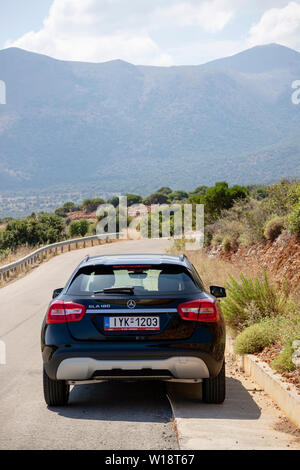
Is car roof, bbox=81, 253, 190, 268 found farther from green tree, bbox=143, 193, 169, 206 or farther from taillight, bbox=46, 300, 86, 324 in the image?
green tree, bbox=143, 193, 169, 206

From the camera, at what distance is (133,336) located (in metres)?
6.64

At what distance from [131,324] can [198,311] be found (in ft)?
2.29

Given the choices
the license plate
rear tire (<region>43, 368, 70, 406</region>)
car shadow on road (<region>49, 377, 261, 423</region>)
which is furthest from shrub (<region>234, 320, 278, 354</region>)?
rear tire (<region>43, 368, 70, 406</region>)

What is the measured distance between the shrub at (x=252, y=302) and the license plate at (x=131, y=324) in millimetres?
3912

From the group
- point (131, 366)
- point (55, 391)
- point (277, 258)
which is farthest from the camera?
point (277, 258)

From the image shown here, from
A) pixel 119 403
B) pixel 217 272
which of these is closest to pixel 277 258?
pixel 217 272

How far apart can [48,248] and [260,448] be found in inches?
1139

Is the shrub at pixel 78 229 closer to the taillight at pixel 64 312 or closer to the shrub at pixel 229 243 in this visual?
the shrub at pixel 229 243

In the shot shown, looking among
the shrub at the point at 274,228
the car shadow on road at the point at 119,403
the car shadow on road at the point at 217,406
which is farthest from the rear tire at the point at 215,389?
the shrub at the point at 274,228

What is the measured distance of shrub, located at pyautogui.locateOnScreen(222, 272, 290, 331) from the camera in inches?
413

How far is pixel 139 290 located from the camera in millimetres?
6914

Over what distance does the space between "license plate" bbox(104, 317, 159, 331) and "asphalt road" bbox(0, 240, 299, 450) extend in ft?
2.92

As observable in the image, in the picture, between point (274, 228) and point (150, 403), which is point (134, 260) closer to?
point (150, 403)

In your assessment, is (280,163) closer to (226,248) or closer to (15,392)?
(226,248)
